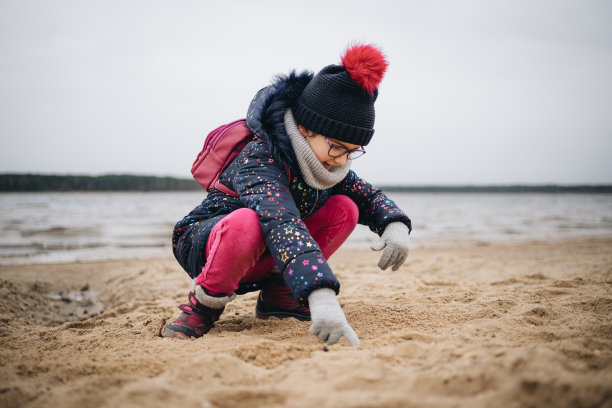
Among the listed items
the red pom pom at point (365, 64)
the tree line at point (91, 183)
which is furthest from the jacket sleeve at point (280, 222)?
the tree line at point (91, 183)

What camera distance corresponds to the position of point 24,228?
7840 mm

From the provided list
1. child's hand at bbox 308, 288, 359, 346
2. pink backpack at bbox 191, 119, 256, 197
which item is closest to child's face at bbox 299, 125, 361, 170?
pink backpack at bbox 191, 119, 256, 197

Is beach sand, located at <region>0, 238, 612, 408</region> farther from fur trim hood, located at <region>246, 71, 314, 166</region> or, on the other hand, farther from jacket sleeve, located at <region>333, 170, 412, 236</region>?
fur trim hood, located at <region>246, 71, 314, 166</region>

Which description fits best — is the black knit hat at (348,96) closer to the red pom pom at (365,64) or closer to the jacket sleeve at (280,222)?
the red pom pom at (365,64)

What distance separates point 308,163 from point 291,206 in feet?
0.89

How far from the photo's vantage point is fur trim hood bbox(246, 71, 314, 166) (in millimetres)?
1827

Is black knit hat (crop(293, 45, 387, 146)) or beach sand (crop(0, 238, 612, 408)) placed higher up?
black knit hat (crop(293, 45, 387, 146))

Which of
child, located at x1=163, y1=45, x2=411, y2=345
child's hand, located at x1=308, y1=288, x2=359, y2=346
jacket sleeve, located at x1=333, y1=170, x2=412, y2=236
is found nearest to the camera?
child's hand, located at x1=308, y1=288, x2=359, y2=346

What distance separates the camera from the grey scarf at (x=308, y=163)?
6.02 ft

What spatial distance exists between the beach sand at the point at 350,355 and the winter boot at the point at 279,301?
3.7 inches

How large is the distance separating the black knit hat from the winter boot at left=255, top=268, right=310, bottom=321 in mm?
910

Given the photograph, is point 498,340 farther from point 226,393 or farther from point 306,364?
point 226,393

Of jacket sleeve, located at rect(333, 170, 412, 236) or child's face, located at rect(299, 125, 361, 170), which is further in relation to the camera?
jacket sleeve, located at rect(333, 170, 412, 236)

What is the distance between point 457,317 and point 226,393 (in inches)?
51.6
